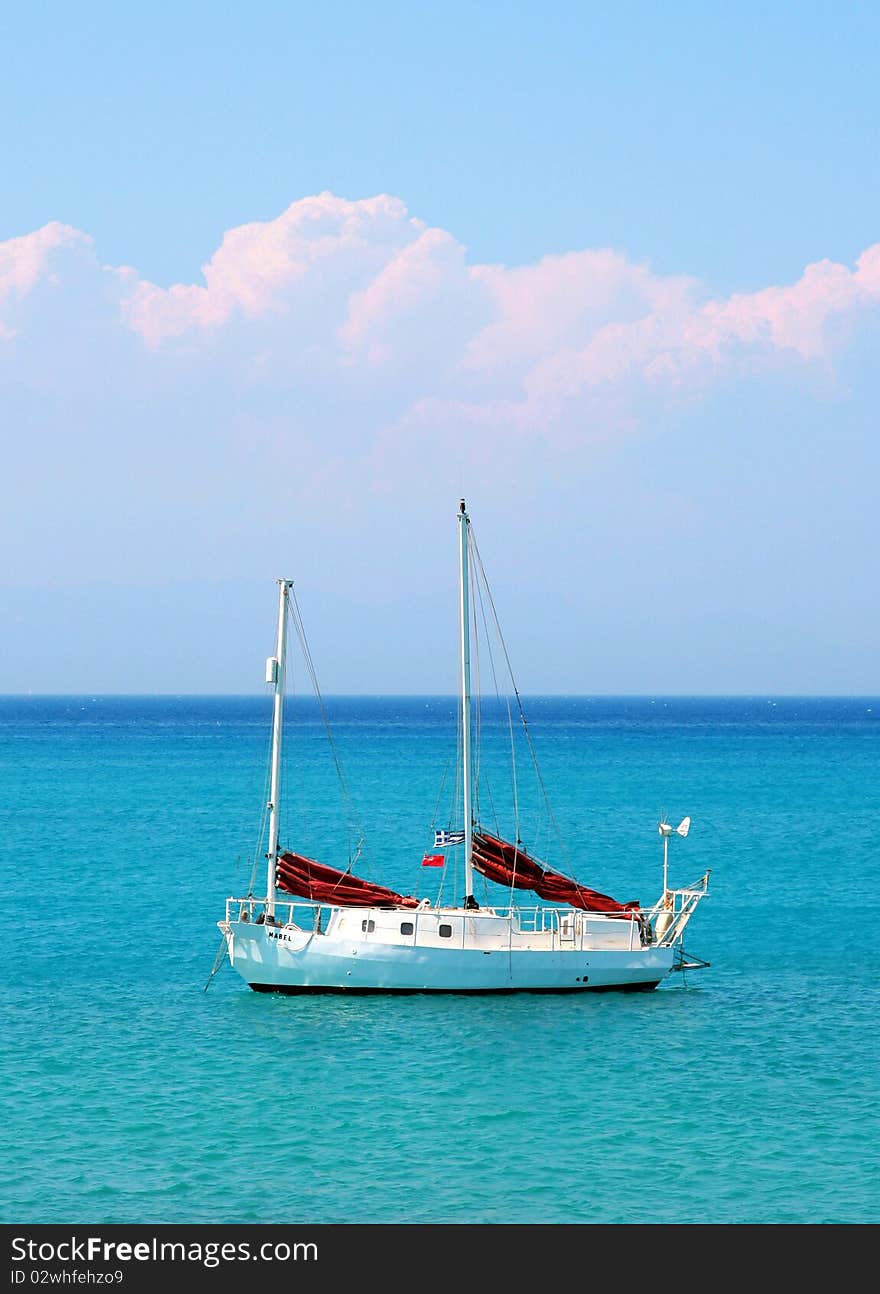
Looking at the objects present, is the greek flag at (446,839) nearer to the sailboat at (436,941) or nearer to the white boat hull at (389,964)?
the sailboat at (436,941)

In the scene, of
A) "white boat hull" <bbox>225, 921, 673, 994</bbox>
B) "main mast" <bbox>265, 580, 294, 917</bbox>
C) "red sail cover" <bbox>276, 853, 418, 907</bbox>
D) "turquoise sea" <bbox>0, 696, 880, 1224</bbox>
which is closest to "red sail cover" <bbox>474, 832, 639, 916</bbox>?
"white boat hull" <bbox>225, 921, 673, 994</bbox>

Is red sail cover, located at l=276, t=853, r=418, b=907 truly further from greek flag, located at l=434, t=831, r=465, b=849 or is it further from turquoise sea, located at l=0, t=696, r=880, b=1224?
turquoise sea, located at l=0, t=696, r=880, b=1224

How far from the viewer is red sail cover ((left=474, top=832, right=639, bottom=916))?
43.1m

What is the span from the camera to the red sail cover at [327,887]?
41.9 metres

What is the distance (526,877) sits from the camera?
143ft

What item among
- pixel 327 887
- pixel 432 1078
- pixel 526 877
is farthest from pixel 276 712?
pixel 432 1078

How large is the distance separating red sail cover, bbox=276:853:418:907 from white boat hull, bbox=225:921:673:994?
131 centimetres

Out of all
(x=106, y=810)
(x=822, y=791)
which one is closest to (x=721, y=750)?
(x=822, y=791)

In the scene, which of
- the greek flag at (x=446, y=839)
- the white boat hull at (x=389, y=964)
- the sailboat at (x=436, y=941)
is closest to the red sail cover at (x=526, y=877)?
the sailboat at (x=436, y=941)
